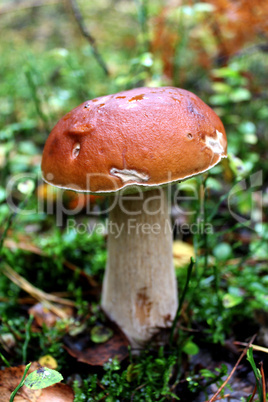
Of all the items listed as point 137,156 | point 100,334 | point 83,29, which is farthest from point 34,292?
point 83,29

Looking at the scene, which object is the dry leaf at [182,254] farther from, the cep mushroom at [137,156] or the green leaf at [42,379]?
the green leaf at [42,379]

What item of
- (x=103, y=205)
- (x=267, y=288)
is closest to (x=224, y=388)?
(x=267, y=288)

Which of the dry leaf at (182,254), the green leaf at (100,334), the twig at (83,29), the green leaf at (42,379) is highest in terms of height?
the twig at (83,29)

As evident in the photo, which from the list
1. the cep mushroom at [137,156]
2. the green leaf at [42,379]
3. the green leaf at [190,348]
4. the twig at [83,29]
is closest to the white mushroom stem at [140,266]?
the cep mushroom at [137,156]

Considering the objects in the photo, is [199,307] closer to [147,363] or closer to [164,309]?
[164,309]

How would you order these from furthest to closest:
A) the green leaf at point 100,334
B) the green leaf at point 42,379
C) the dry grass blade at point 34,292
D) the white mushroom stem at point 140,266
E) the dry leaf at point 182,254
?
the dry leaf at point 182,254, the dry grass blade at point 34,292, the green leaf at point 100,334, the white mushroom stem at point 140,266, the green leaf at point 42,379

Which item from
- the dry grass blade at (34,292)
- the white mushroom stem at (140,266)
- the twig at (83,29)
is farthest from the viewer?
the twig at (83,29)

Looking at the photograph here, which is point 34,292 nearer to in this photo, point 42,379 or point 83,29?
point 42,379
